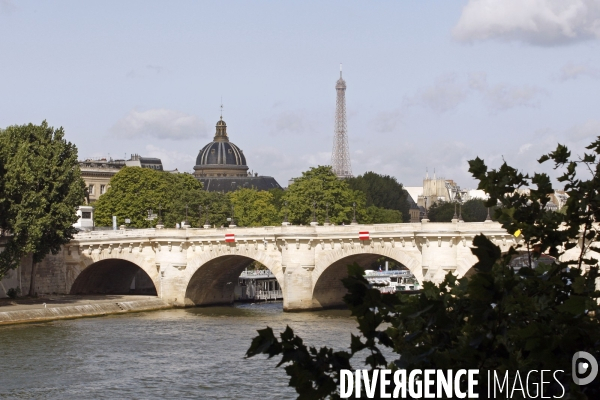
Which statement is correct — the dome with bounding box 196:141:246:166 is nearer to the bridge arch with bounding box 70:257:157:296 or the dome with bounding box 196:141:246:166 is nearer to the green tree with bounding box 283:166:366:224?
the green tree with bounding box 283:166:366:224

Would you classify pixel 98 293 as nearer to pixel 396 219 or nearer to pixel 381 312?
pixel 396 219

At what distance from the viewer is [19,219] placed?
177ft

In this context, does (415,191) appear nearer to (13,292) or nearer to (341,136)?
(341,136)

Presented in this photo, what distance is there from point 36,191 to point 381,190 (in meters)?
59.6

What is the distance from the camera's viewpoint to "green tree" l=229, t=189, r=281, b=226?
89875mm

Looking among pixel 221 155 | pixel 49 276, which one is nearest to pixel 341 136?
pixel 221 155

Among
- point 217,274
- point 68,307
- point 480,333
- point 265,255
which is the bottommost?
point 480,333

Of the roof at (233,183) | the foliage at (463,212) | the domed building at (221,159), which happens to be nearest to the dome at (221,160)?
the domed building at (221,159)

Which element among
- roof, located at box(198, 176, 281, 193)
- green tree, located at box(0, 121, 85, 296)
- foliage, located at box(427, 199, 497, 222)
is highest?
roof, located at box(198, 176, 281, 193)

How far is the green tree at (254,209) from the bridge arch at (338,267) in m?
27.4

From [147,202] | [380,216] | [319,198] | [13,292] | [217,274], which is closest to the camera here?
[13,292]

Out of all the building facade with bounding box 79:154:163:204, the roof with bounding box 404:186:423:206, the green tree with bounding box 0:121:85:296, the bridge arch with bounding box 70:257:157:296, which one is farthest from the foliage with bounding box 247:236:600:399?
the roof with bounding box 404:186:423:206

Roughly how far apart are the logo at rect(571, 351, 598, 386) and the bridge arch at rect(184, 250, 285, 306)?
159ft

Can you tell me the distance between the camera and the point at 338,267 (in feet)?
190
